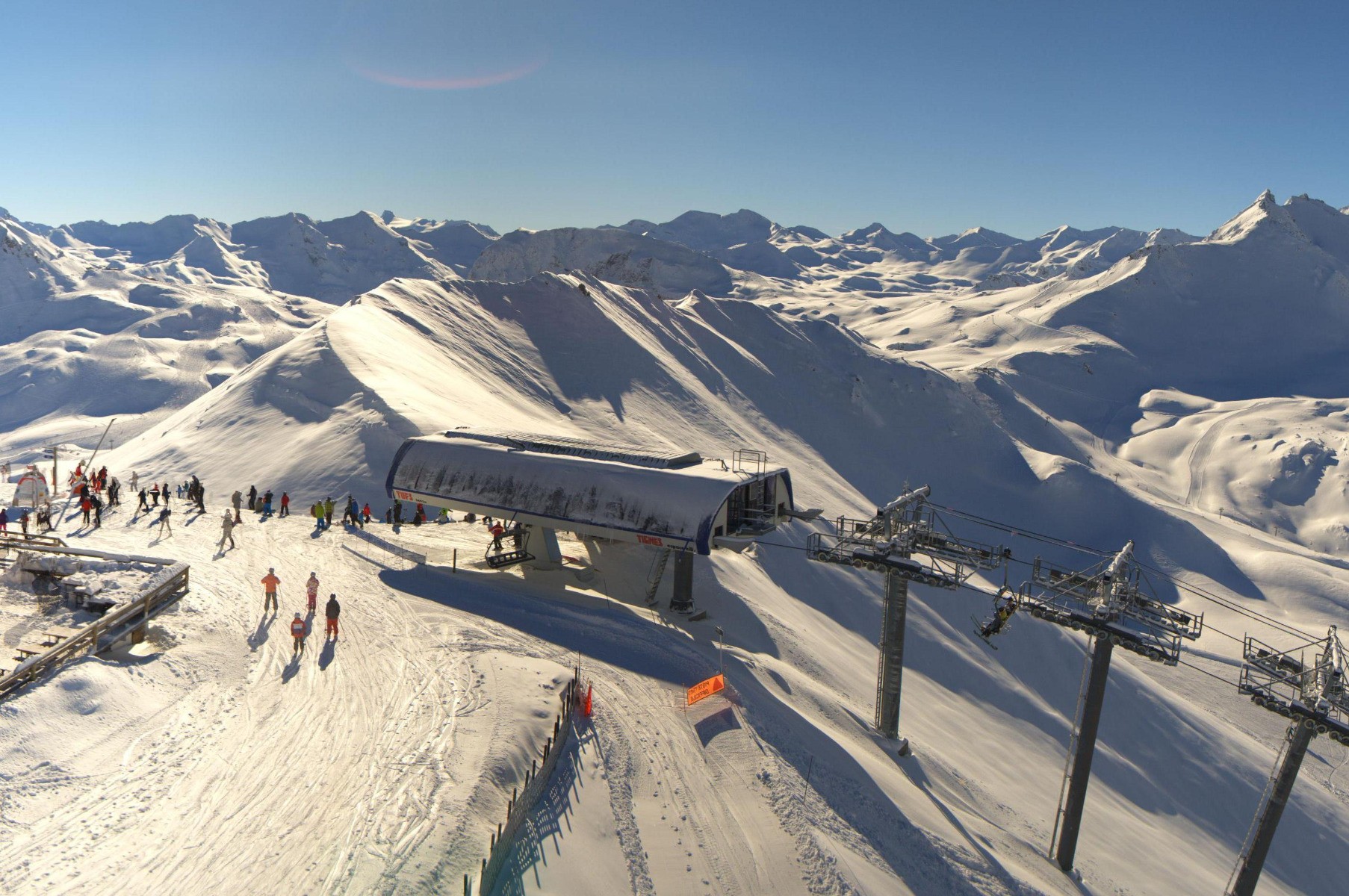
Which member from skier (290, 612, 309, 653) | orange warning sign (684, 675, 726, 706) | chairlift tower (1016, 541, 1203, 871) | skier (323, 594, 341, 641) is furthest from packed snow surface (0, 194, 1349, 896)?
chairlift tower (1016, 541, 1203, 871)

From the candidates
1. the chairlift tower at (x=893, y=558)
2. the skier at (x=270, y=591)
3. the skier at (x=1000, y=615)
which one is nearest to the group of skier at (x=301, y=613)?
the skier at (x=270, y=591)

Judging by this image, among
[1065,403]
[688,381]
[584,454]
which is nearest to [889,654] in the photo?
[584,454]

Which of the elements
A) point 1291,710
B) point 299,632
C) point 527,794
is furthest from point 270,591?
point 1291,710

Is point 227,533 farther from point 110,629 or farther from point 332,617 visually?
point 332,617

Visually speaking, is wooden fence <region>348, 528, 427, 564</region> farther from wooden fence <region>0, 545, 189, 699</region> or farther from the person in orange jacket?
wooden fence <region>0, 545, 189, 699</region>

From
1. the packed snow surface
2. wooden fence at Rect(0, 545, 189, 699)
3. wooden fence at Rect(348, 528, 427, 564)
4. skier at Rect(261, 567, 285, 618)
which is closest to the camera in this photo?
the packed snow surface

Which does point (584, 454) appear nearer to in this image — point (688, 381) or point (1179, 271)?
point (688, 381)
